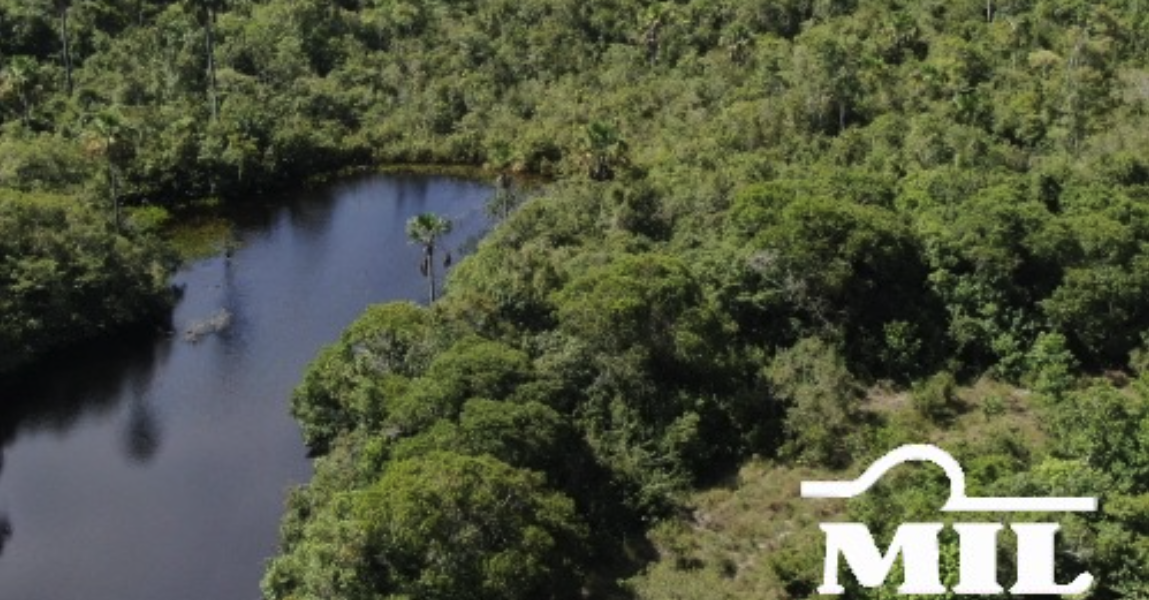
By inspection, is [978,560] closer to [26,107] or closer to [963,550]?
[963,550]

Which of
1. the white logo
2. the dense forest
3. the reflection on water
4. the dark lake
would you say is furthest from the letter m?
the reflection on water

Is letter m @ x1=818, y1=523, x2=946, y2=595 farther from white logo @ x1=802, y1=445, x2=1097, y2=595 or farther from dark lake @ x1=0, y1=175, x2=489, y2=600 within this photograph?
dark lake @ x1=0, y1=175, x2=489, y2=600

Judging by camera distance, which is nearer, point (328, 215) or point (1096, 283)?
point (1096, 283)

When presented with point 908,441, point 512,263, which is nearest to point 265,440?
point 512,263

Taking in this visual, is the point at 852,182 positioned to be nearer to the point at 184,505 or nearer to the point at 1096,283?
the point at 1096,283

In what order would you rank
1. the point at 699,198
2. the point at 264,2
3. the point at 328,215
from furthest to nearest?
1. the point at 264,2
2. the point at 328,215
3. the point at 699,198

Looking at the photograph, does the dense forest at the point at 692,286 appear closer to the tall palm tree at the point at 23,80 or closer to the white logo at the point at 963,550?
the tall palm tree at the point at 23,80

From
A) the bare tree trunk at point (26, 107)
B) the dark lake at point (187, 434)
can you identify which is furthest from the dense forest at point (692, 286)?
the dark lake at point (187, 434)

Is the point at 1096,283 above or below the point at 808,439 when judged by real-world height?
above
